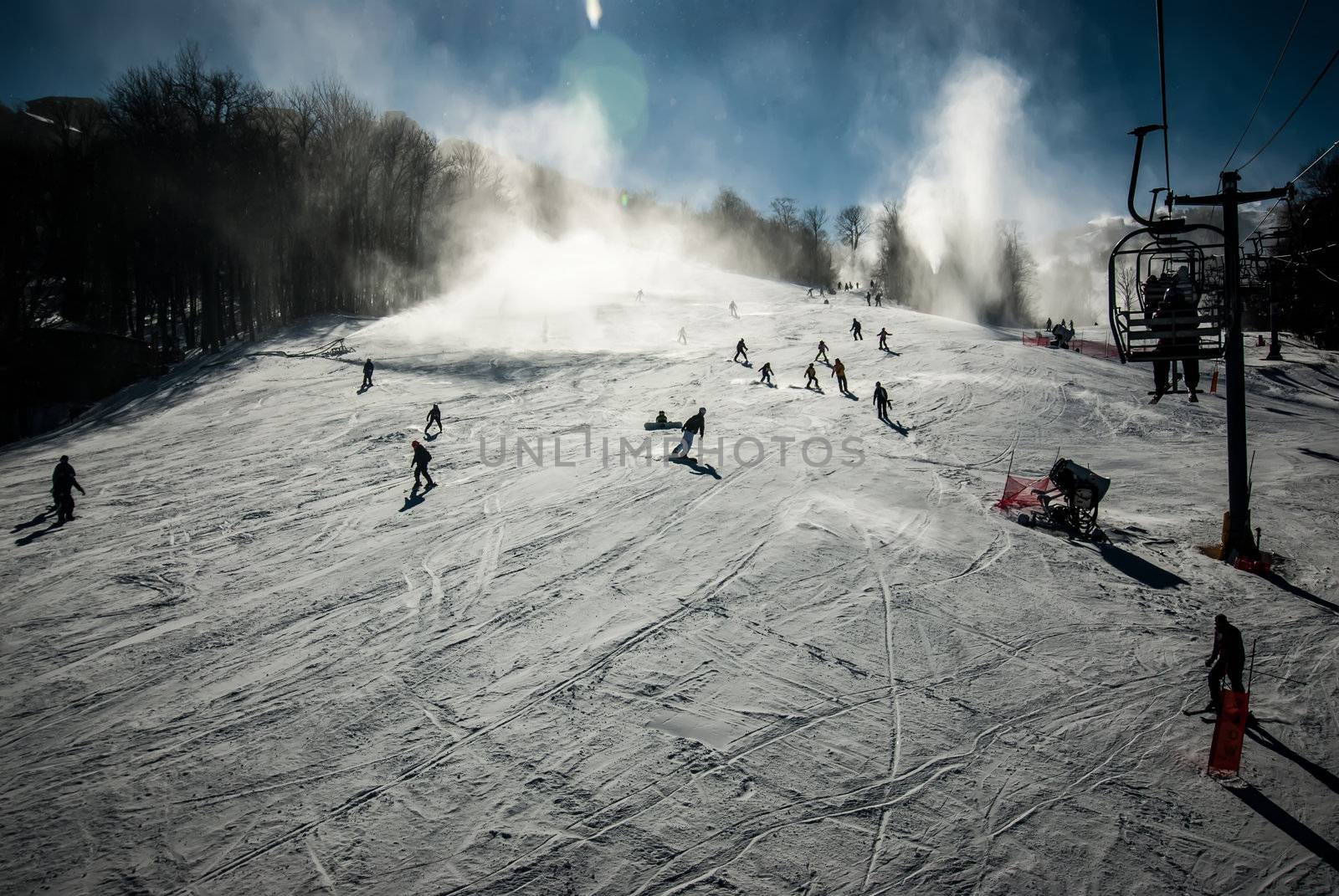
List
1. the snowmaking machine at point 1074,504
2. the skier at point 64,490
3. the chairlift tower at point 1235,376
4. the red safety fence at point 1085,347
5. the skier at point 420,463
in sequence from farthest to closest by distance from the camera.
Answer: the red safety fence at point 1085,347
the skier at point 420,463
the skier at point 64,490
the snowmaking machine at point 1074,504
the chairlift tower at point 1235,376

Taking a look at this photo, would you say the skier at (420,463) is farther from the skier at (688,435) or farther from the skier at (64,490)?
the skier at (64,490)

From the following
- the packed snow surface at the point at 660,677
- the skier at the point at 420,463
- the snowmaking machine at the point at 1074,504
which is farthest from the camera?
the skier at the point at 420,463

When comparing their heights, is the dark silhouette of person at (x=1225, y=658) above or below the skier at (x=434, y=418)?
below

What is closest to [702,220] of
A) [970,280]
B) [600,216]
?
[600,216]

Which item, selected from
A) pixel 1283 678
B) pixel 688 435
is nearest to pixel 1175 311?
pixel 1283 678

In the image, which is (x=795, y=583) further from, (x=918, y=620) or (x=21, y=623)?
(x=21, y=623)

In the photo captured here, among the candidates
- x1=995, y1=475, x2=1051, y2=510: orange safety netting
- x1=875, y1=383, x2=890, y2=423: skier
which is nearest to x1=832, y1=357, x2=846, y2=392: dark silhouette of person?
x1=875, y1=383, x2=890, y2=423: skier

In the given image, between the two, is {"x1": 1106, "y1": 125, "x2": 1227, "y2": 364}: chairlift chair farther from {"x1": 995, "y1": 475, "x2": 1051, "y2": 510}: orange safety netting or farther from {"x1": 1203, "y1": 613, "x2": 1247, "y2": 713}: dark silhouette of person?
{"x1": 995, "y1": 475, "x2": 1051, "y2": 510}: orange safety netting

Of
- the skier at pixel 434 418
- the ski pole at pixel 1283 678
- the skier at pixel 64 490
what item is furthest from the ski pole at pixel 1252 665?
the skier at pixel 64 490

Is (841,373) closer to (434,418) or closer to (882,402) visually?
(882,402)
